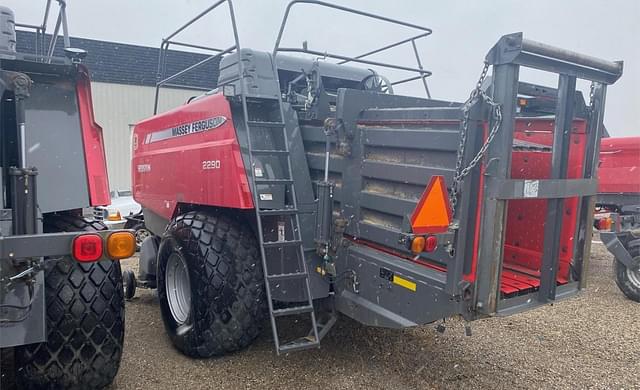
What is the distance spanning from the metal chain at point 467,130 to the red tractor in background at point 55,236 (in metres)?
1.55

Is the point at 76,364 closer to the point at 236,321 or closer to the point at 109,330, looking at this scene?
the point at 109,330

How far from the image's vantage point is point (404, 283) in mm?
2799

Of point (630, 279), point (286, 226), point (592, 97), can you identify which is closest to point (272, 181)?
point (286, 226)

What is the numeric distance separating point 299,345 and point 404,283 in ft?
2.57

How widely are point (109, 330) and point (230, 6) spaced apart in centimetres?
218

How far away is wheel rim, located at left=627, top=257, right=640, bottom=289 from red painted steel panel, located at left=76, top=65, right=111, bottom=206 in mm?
5452

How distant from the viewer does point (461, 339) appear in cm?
402

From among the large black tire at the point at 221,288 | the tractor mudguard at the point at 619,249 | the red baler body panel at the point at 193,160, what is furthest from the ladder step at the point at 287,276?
the tractor mudguard at the point at 619,249

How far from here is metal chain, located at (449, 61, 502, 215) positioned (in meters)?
2.42

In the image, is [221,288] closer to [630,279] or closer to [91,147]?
[91,147]

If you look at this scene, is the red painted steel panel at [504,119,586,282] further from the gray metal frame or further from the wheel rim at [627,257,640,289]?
the wheel rim at [627,257,640,289]

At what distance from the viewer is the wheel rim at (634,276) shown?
5.51 meters

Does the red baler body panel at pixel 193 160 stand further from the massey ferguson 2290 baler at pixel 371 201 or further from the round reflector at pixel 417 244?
the round reflector at pixel 417 244

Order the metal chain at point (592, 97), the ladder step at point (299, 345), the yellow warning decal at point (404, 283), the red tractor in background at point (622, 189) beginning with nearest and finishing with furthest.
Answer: the yellow warning decal at point (404, 283) → the metal chain at point (592, 97) → the ladder step at point (299, 345) → the red tractor in background at point (622, 189)
